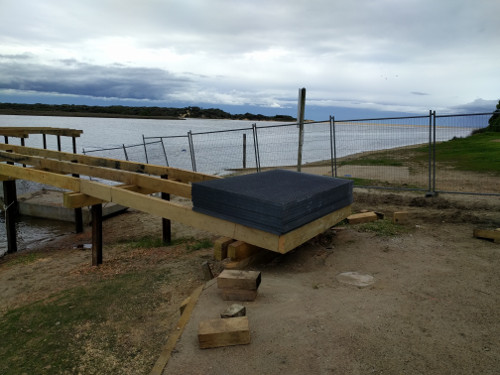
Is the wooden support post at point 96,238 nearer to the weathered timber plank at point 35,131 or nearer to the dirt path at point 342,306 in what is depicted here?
the dirt path at point 342,306

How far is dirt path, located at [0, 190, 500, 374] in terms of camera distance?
107 inches

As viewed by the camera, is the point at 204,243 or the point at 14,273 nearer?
the point at 14,273

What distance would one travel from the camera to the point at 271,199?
4059mm

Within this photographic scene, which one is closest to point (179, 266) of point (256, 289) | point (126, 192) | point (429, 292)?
point (126, 192)

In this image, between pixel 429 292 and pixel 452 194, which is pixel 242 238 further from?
pixel 452 194

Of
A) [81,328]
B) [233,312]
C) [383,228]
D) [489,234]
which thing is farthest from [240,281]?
[489,234]

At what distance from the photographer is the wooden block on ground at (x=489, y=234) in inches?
215

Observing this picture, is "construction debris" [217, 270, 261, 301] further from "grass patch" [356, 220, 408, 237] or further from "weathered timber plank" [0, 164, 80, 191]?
"weathered timber plank" [0, 164, 80, 191]

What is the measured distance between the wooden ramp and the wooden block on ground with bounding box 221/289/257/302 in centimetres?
65

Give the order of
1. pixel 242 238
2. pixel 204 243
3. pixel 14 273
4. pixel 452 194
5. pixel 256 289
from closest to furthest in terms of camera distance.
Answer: pixel 256 289
pixel 242 238
pixel 14 273
pixel 204 243
pixel 452 194

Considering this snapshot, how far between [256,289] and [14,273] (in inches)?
204

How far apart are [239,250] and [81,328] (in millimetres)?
1902

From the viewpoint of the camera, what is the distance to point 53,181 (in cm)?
665

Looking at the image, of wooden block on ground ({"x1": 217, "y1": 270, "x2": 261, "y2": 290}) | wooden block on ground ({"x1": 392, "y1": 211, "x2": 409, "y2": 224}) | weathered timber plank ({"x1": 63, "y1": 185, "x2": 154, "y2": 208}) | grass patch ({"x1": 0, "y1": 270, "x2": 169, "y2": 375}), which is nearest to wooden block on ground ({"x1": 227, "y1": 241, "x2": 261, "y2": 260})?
wooden block on ground ({"x1": 217, "y1": 270, "x2": 261, "y2": 290})
